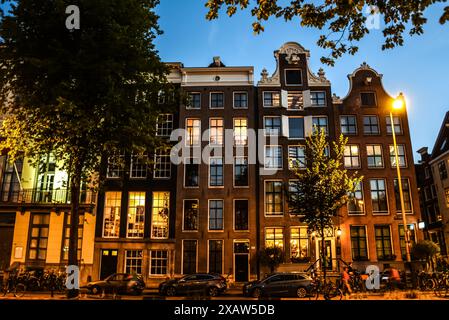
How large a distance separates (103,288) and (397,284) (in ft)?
60.8

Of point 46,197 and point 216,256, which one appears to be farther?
point 46,197

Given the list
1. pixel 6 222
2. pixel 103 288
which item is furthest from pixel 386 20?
pixel 6 222

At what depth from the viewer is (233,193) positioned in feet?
104

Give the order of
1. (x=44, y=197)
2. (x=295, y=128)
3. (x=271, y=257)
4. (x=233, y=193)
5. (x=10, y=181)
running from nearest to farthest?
(x=271, y=257), (x=44, y=197), (x=233, y=193), (x=10, y=181), (x=295, y=128)

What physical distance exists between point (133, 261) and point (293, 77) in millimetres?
22245

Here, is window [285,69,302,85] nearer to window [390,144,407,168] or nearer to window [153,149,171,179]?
window [390,144,407,168]

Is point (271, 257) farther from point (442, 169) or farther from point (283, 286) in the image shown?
point (442, 169)

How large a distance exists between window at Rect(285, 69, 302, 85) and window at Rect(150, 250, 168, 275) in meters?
19.4

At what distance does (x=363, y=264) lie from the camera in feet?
97.5

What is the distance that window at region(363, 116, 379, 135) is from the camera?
3312cm

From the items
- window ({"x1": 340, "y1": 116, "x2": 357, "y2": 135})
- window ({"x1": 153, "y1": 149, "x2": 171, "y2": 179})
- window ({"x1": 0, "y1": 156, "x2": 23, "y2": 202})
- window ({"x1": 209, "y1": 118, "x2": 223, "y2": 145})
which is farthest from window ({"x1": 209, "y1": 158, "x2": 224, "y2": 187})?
window ({"x1": 0, "y1": 156, "x2": 23, "y2": 202})

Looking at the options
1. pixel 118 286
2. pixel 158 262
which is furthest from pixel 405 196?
pixel 118 286

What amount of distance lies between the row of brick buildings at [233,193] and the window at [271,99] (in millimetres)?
95

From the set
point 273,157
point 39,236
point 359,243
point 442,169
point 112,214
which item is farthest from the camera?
point 442,169
